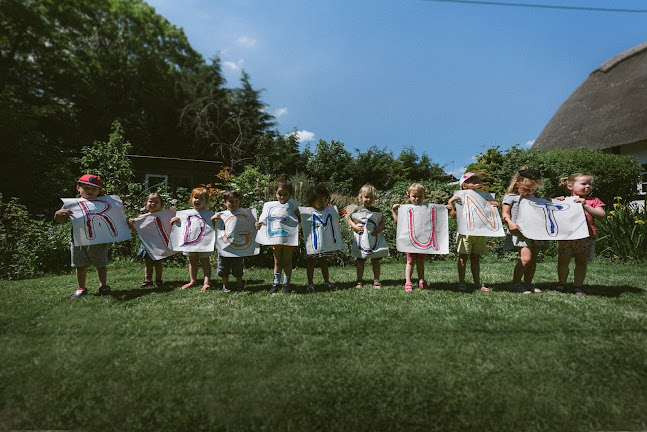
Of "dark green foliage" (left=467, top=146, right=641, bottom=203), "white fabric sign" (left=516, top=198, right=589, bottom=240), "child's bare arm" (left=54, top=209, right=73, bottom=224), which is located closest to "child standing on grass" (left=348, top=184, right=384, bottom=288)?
"white fabric sign" (left=516, top=198, right=589, bottom=240)

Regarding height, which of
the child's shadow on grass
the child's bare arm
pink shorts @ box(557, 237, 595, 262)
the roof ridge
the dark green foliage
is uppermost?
the roof ridge

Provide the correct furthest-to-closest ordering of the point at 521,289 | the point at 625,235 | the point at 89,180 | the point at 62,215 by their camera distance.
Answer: the point at 625,235 → the point at 89,180 → the point at 521,289 → the point at 62,215

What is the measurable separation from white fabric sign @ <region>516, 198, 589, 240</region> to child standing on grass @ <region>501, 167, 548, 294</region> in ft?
0.36

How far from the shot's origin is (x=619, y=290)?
4.38 m

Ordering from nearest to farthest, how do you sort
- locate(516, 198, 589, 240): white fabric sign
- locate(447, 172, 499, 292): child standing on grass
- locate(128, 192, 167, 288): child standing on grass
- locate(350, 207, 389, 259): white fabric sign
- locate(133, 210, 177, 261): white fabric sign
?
1. locate(516, 198, 589, 240): white fabric sign
2. locate(447, 172, 499, 292): child standing on grass
3. locate(350, 207, 389, 259): white fabric sign
4. locate(133, 210, 177, 261): white fabric sign
5. locate(128, 192, 167, 288): child standing on grass

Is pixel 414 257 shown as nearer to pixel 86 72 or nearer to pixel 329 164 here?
pixel 329 164

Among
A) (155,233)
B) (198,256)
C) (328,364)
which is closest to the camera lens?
(328,364)

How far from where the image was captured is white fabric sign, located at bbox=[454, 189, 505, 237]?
4328mm

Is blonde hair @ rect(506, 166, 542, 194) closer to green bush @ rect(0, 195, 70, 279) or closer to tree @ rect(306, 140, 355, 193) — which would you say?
green bush @ rect(0, 195, 70, 279)

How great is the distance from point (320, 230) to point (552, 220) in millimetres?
2958

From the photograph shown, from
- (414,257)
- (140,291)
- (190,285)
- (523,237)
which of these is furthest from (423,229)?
(140,291)

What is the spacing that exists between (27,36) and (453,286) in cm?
2853

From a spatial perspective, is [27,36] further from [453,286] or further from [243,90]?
[453,286]

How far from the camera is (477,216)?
172 inches
